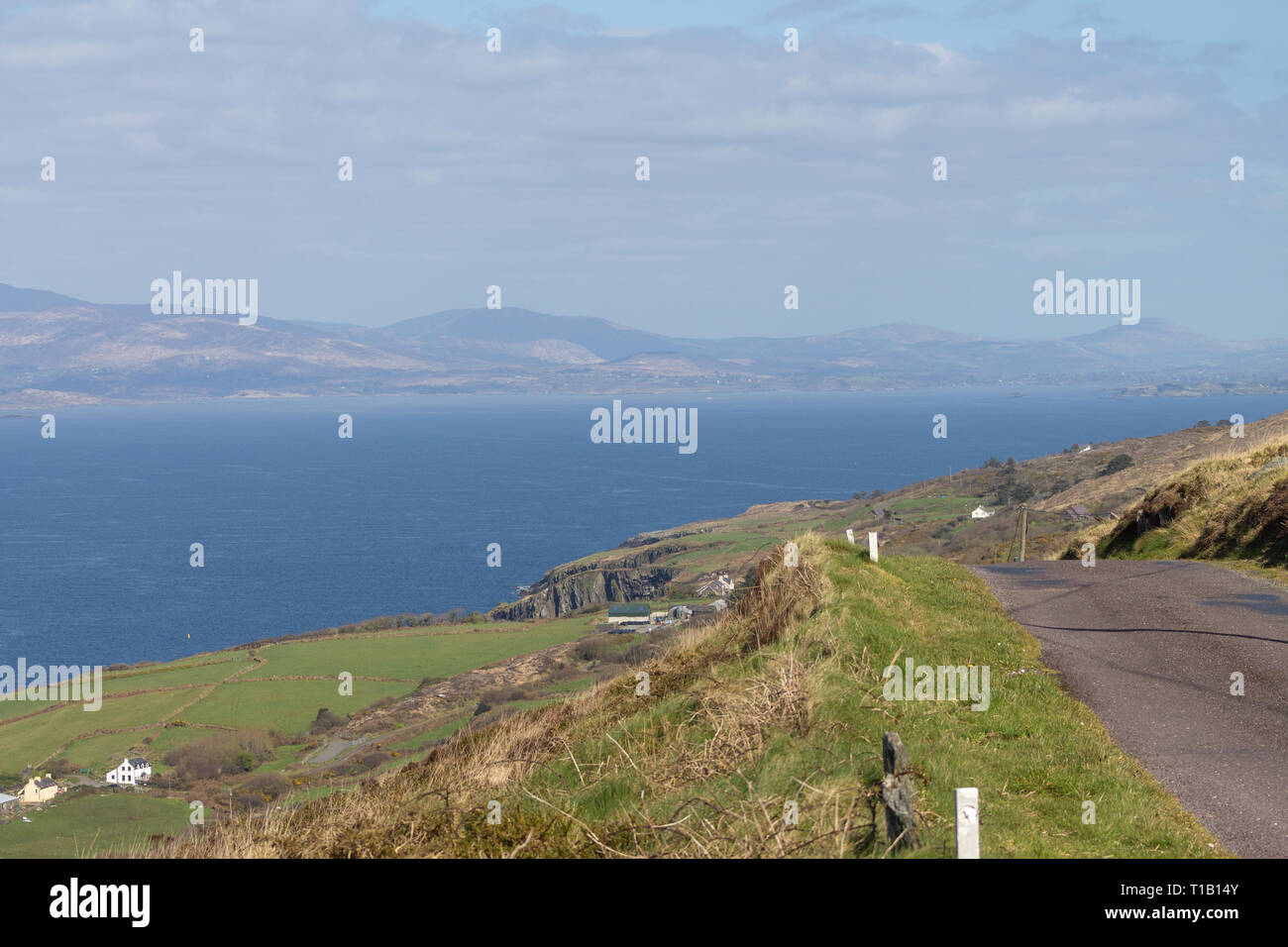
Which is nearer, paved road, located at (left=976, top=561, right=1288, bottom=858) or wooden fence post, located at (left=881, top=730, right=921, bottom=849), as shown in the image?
wooden fence post, located at (left=881, top=730, right=921, bottom=849)

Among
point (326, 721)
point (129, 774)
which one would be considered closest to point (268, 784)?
point (129, 774)

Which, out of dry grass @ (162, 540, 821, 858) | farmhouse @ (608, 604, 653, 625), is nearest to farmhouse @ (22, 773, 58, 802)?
dry grass @ (162, 540, 821, 858)

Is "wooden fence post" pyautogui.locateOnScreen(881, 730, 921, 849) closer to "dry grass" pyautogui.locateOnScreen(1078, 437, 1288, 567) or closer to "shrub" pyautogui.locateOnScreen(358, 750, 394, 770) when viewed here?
"dry grass" pyautogui.locateOnScreen(1078, 437, 1288, 567)

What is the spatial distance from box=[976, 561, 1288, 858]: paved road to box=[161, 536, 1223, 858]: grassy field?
0.33 meters

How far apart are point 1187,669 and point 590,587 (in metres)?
75.0

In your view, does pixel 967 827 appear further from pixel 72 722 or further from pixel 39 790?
pixel 72 722

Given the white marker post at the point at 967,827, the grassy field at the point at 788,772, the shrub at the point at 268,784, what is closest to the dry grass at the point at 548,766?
the grassy field at the point at 788,772

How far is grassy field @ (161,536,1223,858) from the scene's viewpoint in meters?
6.68

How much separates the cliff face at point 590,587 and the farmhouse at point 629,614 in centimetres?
940

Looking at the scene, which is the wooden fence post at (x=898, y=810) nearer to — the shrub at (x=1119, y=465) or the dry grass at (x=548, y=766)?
the dry grass at (x=548, y=766)

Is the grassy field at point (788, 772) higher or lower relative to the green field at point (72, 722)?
higher

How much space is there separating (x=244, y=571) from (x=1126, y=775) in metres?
110

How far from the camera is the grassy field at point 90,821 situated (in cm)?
2052
